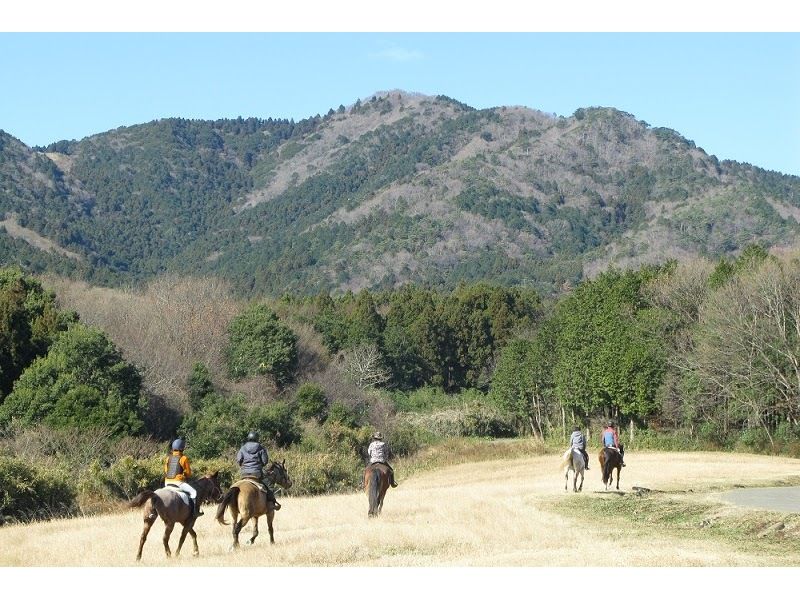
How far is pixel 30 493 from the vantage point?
97.8 ft

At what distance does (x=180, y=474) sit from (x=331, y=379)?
167 ft

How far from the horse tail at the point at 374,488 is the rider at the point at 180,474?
6899 millimetres

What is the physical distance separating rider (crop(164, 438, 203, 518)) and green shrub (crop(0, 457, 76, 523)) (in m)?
12.7

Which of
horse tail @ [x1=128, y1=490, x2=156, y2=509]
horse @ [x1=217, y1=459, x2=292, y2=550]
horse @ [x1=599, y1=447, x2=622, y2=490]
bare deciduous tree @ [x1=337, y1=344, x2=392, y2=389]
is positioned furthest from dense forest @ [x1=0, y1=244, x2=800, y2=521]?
horse tail @ [x1=128, y1=490, x2=156, y2=509]

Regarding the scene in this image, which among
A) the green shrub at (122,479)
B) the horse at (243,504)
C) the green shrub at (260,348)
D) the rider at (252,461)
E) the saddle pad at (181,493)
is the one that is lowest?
the green shrub at (122,479)

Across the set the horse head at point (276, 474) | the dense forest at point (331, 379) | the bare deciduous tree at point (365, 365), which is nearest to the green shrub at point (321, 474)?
the dense forest at point (331, 379)

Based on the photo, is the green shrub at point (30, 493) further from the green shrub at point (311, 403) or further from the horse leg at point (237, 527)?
the green shrub at point (311, 403)

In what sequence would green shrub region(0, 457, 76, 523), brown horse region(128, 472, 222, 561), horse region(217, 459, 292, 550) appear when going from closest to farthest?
brown horse region(128, 472, 222, 561)
horse region(217, 459, 292, 550)
green shrub region(0, 457, 76, 523)

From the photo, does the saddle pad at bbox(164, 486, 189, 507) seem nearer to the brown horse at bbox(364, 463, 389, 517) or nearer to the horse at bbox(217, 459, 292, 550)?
the horse at bbox(217, 459, 292, 550)

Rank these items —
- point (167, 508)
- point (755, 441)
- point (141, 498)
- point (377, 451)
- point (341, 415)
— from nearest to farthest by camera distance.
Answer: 1. point (141, 498)
2. point (167, 508)
3. point (377, 451)
4. point (755, 441)
5. point (341, 415)

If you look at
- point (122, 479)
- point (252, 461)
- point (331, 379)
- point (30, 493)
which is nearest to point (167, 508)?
point (252, 461)

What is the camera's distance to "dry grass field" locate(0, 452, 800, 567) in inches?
674

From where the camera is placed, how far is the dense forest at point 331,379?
40.3 metres

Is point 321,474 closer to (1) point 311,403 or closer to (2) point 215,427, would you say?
(2) point 215,427
